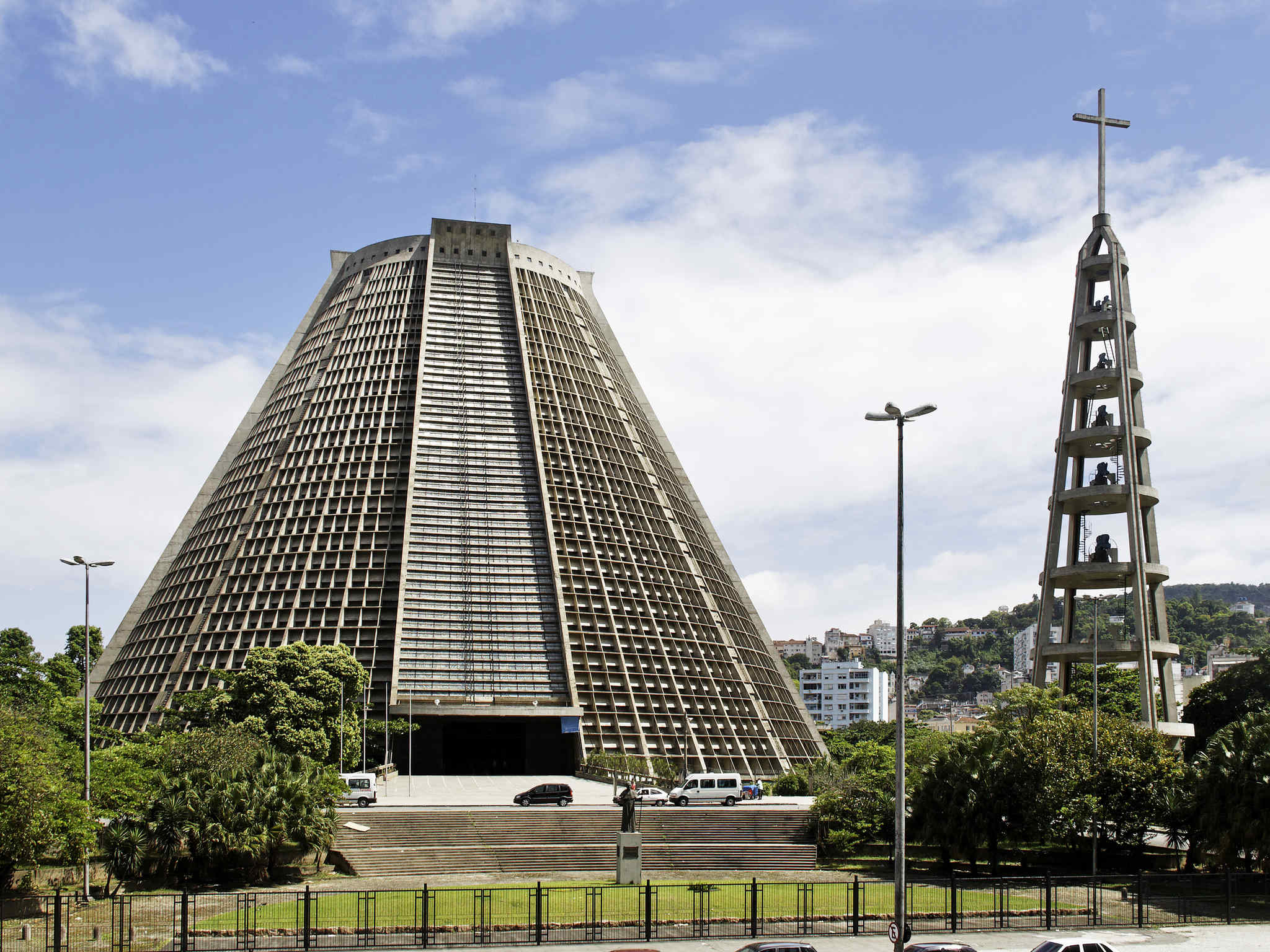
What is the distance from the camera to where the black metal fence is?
29.5 metres

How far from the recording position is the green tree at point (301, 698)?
188 ft

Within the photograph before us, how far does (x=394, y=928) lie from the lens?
1172 inches

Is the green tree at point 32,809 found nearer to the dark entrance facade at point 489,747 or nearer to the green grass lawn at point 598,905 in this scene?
Answer: the green grass lawn at point 598,905

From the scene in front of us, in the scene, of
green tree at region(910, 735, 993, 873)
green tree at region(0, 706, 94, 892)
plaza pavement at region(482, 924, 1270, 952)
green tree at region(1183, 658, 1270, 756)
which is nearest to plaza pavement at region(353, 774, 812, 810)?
green tree at region(910, 735, 993, 873)

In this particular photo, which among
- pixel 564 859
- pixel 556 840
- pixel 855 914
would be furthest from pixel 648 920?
pixel 556 840

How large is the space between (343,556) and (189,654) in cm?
1057

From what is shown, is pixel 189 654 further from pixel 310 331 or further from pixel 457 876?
pixel 457 876

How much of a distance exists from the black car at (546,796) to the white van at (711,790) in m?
4.36

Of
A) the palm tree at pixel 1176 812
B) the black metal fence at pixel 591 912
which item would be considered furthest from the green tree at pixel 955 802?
the palm tree at pixel 1176 812

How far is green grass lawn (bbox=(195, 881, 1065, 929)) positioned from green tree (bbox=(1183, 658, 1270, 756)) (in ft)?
162

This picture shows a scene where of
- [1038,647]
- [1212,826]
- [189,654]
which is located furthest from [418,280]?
[1212,826]

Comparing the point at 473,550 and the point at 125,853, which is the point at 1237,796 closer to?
the point at 125,853

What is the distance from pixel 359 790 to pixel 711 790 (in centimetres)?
1410

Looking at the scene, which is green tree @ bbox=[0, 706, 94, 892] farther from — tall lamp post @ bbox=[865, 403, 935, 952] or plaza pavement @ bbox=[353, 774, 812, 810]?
tall lamp post @ bbox=[865, 403, 935, 952]
